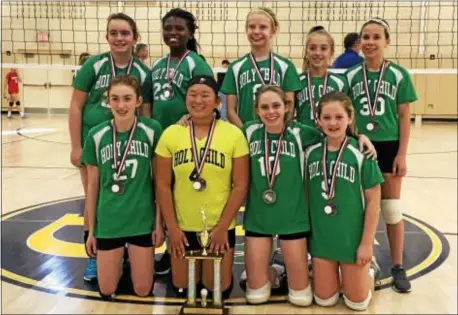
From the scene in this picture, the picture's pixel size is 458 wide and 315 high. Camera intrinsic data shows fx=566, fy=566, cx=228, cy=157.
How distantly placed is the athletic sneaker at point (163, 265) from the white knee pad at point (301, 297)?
0.86m

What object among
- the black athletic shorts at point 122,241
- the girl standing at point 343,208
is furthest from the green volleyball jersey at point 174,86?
the girl standing at point 343,208

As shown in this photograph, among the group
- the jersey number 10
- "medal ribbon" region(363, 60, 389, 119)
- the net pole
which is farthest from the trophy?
the net pole

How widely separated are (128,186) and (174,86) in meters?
0.64

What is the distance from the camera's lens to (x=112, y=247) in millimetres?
3062

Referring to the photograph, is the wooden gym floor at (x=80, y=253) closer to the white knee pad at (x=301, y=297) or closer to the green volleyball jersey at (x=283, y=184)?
the white knee pad at (x=301, y=297)

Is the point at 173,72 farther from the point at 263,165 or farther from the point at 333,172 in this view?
the point at 333,172

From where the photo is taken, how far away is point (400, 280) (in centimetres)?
322

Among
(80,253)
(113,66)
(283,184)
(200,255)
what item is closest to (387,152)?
(283,184)

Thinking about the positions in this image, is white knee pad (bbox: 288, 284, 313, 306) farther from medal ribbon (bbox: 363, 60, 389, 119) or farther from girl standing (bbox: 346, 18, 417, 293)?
medal ribbon (bbox: 363, 60, 389, 119)

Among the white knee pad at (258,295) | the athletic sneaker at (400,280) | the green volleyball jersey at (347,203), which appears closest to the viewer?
the green volleyball jersey at (347,203)

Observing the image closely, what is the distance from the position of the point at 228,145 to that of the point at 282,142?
287 millimetres

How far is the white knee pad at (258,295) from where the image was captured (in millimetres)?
2994

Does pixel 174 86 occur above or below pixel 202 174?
above

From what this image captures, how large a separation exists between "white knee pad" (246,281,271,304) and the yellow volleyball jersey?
372 mm
